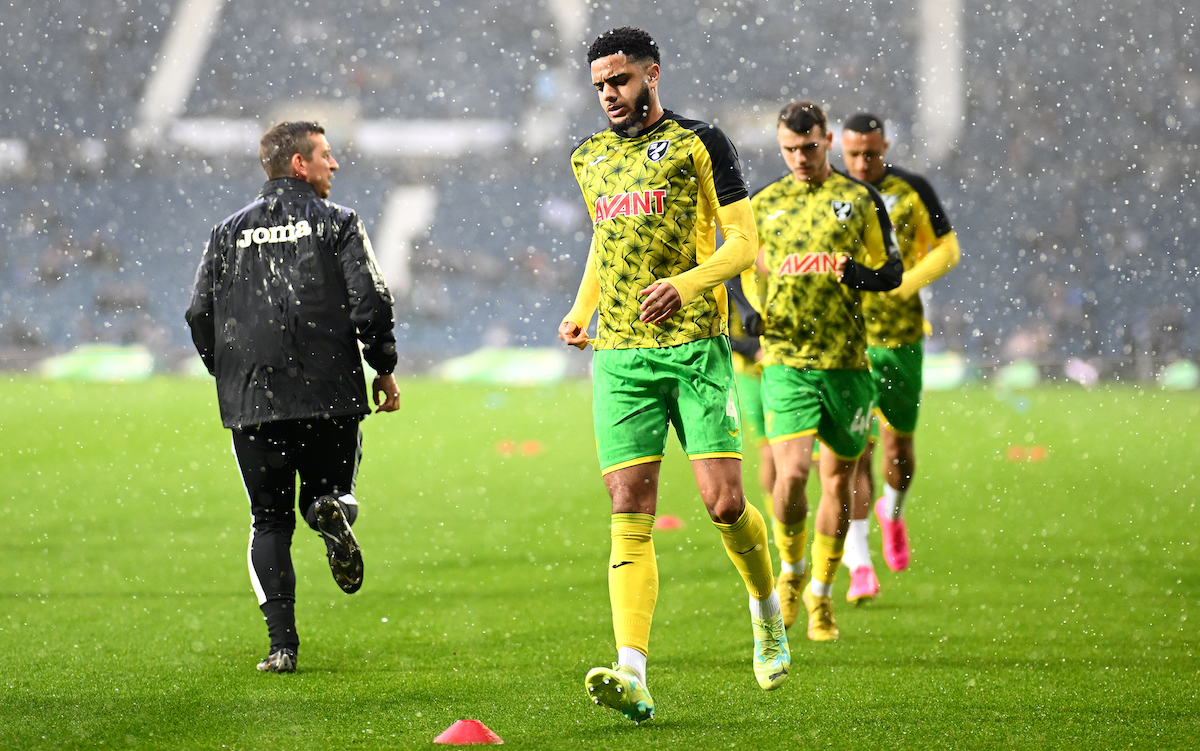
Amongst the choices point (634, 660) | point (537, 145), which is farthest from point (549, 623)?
point (537, 145)

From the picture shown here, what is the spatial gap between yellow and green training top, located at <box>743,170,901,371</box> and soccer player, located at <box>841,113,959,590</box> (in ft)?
1.95

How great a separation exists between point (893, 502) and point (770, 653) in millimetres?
2450

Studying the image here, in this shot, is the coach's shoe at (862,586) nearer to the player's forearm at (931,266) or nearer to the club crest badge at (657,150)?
the player's forearm at (931,266)

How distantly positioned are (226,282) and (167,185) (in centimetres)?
2980

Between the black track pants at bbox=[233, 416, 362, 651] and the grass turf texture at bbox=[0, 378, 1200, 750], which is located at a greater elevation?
the black track pants at bbox=[233, 416, 362, 651]

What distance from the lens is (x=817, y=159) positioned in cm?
481

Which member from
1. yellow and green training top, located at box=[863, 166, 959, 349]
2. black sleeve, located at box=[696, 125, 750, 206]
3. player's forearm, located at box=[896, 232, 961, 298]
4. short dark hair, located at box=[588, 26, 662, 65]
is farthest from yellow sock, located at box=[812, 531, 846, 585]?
short dark hair, located at box=[588, 26, 662, 65]

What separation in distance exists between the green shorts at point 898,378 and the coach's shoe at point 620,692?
2.67m

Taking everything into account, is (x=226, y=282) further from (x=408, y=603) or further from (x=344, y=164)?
(x=344, y=164)

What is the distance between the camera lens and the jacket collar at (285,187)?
13.9 feet

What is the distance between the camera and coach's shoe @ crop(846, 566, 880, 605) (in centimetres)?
540

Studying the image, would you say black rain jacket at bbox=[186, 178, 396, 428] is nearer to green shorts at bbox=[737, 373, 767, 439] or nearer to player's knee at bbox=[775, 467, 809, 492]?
player's knee at bbox=[775, 467, 809, 492]

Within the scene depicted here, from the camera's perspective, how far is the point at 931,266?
17.8 ft

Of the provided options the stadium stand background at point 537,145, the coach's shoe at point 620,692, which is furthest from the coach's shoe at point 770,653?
the stadium stand background at point 537,145
